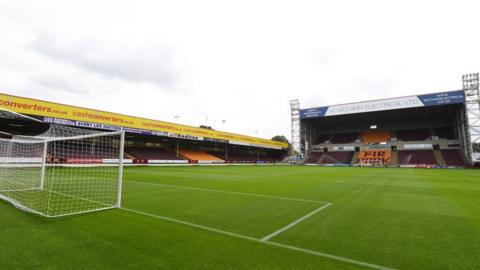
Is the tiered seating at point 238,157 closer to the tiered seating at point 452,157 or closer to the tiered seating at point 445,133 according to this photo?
the tiered seating at point 452,157

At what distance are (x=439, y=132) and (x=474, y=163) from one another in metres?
11.9

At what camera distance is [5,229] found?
4336 millimetres

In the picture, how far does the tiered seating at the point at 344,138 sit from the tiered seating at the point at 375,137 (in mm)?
2004

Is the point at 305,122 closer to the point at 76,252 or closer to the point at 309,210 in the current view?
the point at 309,210

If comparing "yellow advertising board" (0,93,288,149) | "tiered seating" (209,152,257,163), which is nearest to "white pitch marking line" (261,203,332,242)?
"yellow advertising board" (0,93,288,149)

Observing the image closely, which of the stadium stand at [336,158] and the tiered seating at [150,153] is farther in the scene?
the stadium stand at [336,158]

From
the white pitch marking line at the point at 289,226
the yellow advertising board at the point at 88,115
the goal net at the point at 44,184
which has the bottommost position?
the white pitch marking line at the point at 289,226

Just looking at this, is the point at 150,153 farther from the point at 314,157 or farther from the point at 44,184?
the point at 314,157

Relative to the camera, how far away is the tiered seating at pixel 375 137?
50.0 meters

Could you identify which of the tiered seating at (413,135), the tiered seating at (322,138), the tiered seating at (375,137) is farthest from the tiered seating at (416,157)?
the tiered seating at (322,138)

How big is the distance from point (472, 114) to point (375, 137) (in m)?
17.0

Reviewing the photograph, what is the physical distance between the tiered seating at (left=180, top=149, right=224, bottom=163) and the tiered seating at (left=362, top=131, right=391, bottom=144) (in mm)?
32170

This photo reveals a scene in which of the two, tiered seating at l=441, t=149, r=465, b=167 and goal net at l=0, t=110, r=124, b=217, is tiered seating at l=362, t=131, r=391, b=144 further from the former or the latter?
goal net at l=0, t=110, r=124, b=217

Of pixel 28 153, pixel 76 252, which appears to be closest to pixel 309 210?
pixel 76 252
